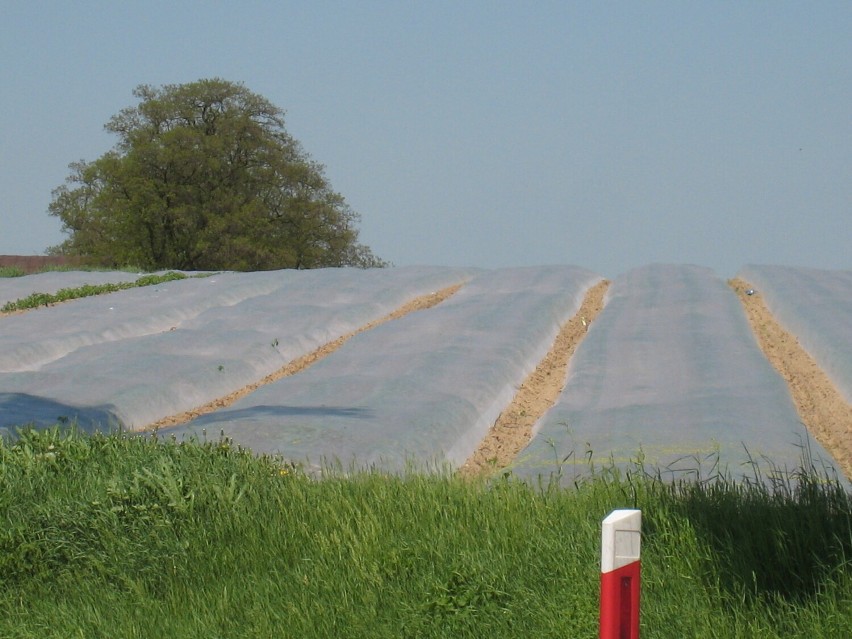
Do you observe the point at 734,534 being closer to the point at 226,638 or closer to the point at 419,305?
the point at 226,638

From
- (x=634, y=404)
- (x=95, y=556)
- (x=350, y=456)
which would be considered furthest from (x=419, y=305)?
(x=95, y=556)

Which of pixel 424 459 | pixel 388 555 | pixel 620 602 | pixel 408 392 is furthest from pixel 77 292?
pixel 620 602

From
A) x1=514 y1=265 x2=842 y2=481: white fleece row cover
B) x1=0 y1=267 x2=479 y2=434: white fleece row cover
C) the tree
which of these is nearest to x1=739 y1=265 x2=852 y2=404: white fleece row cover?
x1=514 y1=265 x2=842 y2=481: white fleece row cover

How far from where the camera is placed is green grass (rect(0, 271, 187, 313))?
19.8 m

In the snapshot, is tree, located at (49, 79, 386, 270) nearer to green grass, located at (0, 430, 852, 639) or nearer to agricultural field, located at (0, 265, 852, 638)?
agricultural field, located at (0, 265, 852, 638)

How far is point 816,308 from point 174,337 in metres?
9.43

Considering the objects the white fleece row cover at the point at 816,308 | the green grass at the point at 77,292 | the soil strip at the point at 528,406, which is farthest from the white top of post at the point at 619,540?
the green grass at the point at 77,292

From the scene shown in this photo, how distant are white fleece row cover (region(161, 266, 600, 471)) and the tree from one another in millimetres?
27080

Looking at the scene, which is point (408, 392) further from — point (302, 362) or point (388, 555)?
point (388, 555)

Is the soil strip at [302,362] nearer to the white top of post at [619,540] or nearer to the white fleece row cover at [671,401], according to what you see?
the white fleece row cover at [671,401]

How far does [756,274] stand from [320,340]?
8804 mm

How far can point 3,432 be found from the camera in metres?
9.55

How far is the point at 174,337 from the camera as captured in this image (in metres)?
15.1

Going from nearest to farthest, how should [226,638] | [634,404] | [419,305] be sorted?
1. [226,638]
2. [634,404]
3. [419,305]
